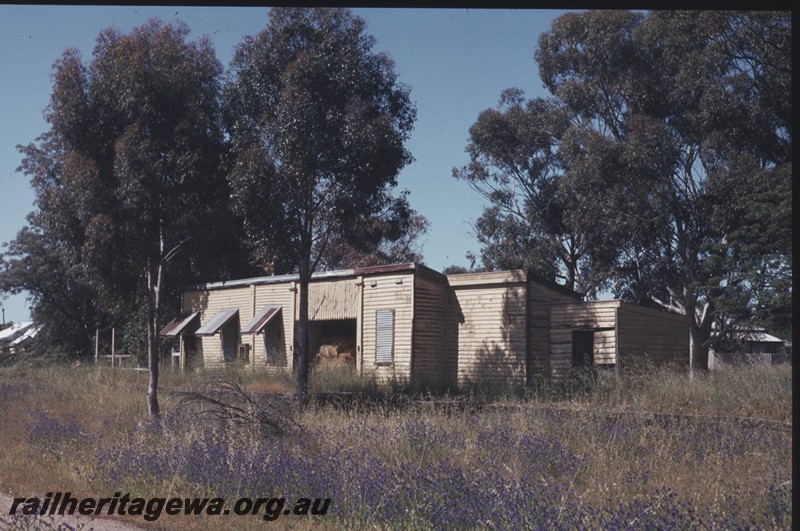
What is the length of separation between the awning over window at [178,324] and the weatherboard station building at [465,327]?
3.69 meters

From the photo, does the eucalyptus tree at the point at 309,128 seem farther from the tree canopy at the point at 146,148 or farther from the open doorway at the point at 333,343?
the open doorway at the point at 333,343

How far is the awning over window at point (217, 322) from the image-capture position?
2873 cm

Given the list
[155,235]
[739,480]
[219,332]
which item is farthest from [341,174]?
[219,332]

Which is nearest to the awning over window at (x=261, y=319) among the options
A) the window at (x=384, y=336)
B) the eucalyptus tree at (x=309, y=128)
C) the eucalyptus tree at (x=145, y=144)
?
the window at (x=384, y=336)

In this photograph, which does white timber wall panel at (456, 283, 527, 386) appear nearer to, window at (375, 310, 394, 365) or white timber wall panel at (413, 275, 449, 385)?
white timber wall panel at (413, 275, 449, 385)

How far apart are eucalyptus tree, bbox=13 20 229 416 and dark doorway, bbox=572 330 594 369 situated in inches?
435

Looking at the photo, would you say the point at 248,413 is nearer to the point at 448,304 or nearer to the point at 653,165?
the point at 448,304

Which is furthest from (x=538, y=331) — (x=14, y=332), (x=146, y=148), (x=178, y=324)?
(x=14, y=332)

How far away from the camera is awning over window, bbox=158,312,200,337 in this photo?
3048cm

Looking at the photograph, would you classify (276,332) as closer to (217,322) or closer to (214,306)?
(217,322)

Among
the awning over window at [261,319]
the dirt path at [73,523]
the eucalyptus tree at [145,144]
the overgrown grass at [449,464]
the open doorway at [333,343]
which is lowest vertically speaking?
the dirt path at [73,523]

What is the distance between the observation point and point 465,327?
936 inches

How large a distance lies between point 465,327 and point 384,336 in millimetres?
2332

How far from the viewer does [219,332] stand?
3031 cm
